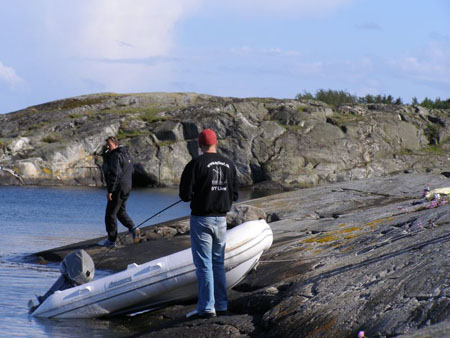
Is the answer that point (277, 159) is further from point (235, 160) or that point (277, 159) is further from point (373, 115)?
point (373, 115)

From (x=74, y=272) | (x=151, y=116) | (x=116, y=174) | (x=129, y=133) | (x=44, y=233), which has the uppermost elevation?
(x=151, y=116)

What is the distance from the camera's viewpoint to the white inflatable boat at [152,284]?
8688 millimetres

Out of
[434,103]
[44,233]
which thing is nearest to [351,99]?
[434,103]

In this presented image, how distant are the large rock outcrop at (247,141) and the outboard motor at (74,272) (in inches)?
1288

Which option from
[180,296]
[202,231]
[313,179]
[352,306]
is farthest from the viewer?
[313,179]

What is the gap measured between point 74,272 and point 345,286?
3880mm

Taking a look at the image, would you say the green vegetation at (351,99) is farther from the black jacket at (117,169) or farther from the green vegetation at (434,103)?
the black jacket at (117,169)

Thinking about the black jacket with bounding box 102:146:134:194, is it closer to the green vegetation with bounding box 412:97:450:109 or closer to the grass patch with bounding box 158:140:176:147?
the grass patch with bounding box 158:140:176:147

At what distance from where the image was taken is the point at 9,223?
21969mm

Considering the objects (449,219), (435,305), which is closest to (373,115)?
(449,219)

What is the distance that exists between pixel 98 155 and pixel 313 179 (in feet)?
43.7

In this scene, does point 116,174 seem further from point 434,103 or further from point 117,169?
point 434,103

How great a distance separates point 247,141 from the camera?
45500 mm

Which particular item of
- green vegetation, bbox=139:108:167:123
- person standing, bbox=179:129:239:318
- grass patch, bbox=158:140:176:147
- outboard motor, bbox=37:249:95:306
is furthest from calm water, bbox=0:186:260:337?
green vegetation, bbox=139:108:167:123
